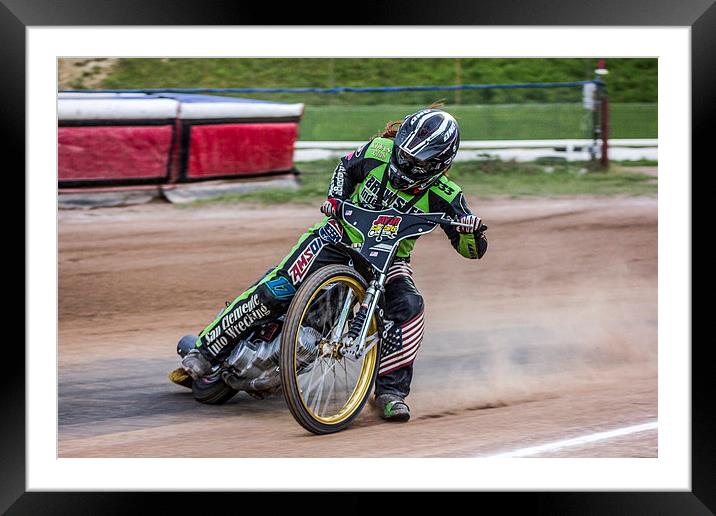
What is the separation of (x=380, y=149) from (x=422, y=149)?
48cm

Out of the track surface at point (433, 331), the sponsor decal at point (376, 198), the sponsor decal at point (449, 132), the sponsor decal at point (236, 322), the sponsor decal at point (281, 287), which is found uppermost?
the sponsor decal at point (449, 132)

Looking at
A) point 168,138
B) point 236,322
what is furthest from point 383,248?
point 168,138

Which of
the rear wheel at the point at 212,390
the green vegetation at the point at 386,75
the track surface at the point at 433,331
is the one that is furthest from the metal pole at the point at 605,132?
the rear wheel at the point at 212,390

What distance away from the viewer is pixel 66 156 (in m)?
11.9

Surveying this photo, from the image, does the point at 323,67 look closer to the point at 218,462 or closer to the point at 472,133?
the point at 472,133

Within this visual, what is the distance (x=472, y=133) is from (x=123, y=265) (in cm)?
598

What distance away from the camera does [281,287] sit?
6.11 metres

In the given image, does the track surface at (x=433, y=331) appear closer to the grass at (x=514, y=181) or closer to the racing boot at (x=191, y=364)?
the racing boot at (x=191, y=364)

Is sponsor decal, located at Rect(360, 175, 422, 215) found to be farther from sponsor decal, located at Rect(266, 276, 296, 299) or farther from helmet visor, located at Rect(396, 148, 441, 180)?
sponsor decal, located at Rect(266, 276, 296, 299)

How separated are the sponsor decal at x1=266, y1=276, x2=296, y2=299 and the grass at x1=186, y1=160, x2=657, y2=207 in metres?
6.73

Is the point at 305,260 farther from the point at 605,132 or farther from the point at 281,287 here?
the point at 605,132

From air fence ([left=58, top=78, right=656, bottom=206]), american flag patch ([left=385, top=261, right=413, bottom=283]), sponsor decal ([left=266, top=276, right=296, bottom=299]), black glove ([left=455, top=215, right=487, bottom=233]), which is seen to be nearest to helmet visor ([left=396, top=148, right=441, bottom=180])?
black glove ([left=455, top=215, right=487, bottom=233])

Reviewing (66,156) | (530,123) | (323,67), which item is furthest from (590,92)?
(66,156)

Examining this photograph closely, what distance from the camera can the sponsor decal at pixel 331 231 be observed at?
6.30 metres
